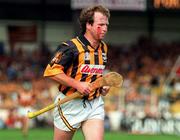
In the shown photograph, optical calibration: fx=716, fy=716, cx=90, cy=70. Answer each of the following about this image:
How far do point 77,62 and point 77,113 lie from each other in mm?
572

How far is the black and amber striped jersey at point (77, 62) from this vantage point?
7.89 m

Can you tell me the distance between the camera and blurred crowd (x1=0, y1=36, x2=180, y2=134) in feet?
76.0

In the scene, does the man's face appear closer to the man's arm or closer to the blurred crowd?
the man's arm

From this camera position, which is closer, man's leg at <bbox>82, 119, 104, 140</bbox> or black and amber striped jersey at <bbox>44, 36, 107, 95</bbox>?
man's leg at <bbox>82, 119, 104, 140</bbox>

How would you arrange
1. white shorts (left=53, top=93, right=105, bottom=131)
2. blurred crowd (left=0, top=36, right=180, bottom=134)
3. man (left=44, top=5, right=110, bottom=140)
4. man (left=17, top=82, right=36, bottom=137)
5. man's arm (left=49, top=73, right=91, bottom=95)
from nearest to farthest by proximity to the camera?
man's arm (left=49, top=73, right=91, bottom=95)
man (left=44, top=5, right=110, bottom=140)
white shorts (left=53, top=93, right=105, bottom=131)
man (left=17, top=82, right=36, bottom=137)
blurred crowd (left=0, top=36, right=180, bottom=134)

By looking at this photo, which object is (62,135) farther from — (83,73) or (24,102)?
(24,102)

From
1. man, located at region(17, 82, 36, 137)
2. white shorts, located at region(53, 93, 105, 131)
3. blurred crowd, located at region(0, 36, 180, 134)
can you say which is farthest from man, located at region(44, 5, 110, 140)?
blurred crowd, located at region(0, 36, 180, 134)

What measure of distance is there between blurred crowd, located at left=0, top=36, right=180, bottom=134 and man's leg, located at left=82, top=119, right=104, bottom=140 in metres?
14.9

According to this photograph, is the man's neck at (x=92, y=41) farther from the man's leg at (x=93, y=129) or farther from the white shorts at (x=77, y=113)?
the man's leg at (x=93, y=129)

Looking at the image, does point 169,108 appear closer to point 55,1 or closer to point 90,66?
point 55,1

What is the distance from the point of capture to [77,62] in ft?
26.0

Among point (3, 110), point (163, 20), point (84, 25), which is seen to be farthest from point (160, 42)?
point (84, 25)

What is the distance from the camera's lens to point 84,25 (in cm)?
800

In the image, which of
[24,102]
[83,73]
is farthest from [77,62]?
[24,102]
